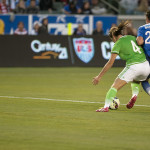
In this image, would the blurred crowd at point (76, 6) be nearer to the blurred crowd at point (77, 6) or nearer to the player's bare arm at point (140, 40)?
the blurred crowd at point (77, 6)

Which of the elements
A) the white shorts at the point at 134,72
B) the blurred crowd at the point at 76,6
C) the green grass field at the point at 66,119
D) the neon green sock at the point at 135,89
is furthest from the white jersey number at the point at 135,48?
the blurred crowd at the point at 76,6

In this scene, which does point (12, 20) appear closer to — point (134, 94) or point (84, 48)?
point (84, 48)

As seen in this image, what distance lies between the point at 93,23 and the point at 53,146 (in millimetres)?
24202

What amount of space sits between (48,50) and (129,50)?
44.6 feet

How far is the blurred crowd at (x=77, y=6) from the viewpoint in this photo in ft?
99.1

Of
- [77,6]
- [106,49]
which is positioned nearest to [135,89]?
[106,49]

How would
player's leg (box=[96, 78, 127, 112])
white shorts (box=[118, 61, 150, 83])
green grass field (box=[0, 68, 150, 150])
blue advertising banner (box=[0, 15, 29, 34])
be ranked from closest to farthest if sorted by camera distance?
green grass field (box=[0, 68, 150, 150]) → player's leg (box=[96, 78, 127, 112]) → white shorts (box=[118, 61, 150, 83]) → blue advertising banner (box=[0, 15, 29, 34])

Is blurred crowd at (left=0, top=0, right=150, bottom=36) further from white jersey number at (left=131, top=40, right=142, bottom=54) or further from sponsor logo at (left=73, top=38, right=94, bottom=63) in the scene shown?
white jersey number at (left=131, top=40, right=142, bottom=54)

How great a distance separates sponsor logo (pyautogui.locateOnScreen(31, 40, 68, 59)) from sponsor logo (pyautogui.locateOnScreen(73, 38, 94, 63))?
22.2 inches

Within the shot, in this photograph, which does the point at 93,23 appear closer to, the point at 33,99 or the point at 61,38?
the point at 61,38

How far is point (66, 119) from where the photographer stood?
10039mm

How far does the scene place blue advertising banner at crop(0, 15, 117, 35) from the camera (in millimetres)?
30234

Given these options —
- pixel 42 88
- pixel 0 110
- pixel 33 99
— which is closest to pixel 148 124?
pixel 0 110

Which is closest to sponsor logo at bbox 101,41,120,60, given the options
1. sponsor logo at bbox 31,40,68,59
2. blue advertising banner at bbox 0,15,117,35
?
sponsor logo at bbox 31,40,68,59
